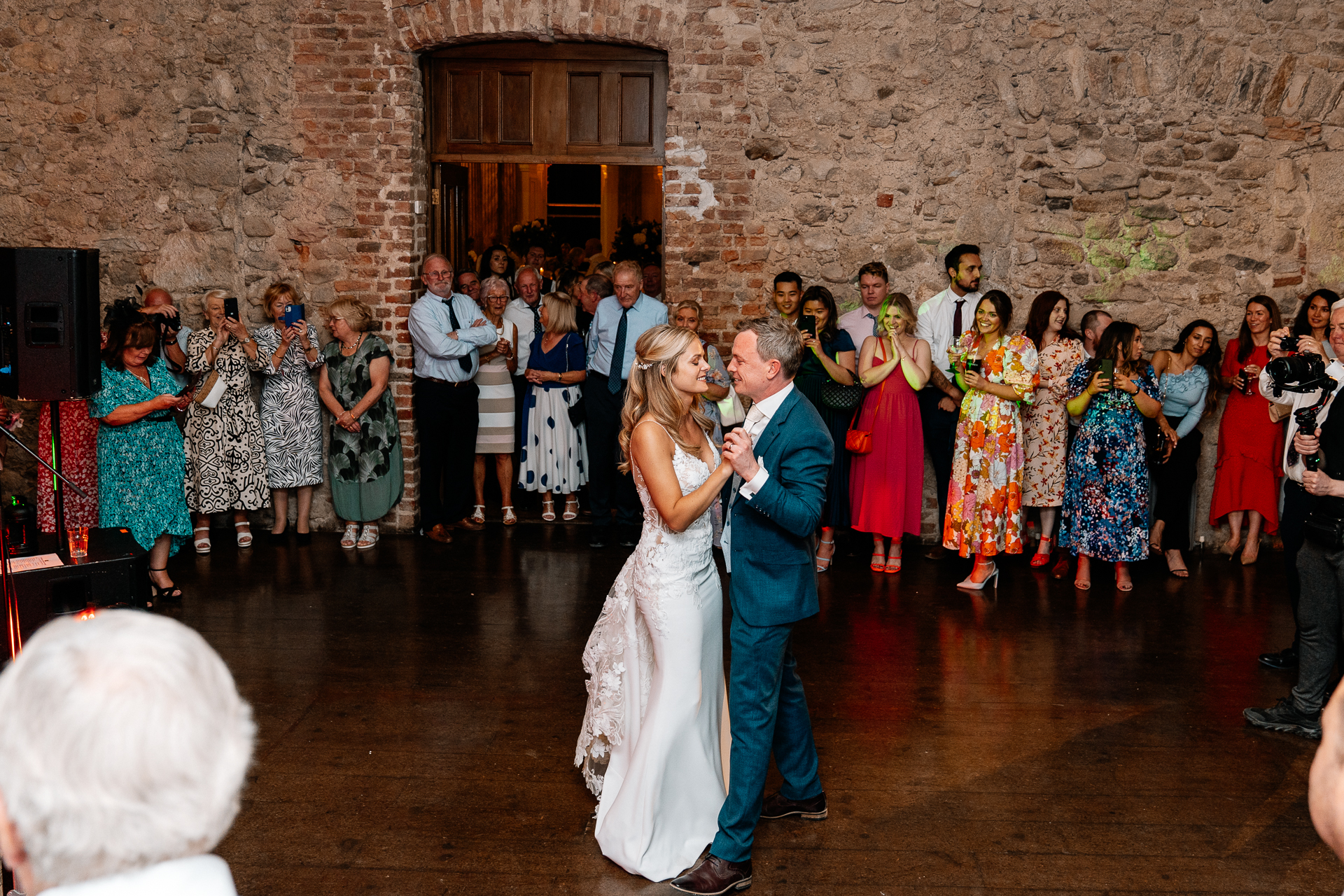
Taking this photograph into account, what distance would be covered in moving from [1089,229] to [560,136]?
350cm

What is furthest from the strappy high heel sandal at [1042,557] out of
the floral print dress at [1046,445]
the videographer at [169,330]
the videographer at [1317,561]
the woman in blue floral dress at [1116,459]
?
the videographer at [169,330]

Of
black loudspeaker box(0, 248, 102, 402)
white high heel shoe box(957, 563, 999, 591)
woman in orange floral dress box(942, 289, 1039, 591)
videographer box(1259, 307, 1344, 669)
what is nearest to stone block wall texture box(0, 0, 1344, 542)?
woman in orange floral dress box(942, 289, 1039, 591)

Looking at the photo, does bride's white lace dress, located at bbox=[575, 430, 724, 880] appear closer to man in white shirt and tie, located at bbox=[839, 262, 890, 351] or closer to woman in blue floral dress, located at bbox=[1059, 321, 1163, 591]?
woman in blue floral dress, located at bbox=[1059, 321, 1163, 591]

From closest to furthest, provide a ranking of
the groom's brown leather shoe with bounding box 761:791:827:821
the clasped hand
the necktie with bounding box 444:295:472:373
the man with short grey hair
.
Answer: the man with short grey hair
the clasped hand
the groom's brown leather shoe with bounding box 761:791:827:821
the necktie with bounding box 444:295:472:373

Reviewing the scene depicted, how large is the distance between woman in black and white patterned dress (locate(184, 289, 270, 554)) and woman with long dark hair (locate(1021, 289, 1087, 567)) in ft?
15.5

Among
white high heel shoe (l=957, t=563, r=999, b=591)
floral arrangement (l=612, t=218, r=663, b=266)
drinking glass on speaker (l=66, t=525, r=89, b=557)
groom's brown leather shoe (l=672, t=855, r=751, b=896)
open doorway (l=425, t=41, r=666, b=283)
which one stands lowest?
groom's brown leather shoe (l=672, t=855, r=751, b=896)

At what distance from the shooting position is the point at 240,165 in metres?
7.25

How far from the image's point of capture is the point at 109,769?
1212 millimetres

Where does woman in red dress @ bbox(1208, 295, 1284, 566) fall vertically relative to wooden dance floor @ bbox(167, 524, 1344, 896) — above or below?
above

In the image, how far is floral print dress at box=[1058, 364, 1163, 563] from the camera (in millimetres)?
6168

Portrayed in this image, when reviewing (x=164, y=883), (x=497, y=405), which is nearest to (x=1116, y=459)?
(x=497, y=405)

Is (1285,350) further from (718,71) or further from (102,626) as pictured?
(102,626)

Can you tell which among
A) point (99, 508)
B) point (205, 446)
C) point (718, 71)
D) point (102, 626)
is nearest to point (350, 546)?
point (205, 446)

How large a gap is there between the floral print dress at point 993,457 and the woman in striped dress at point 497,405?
117 inches
